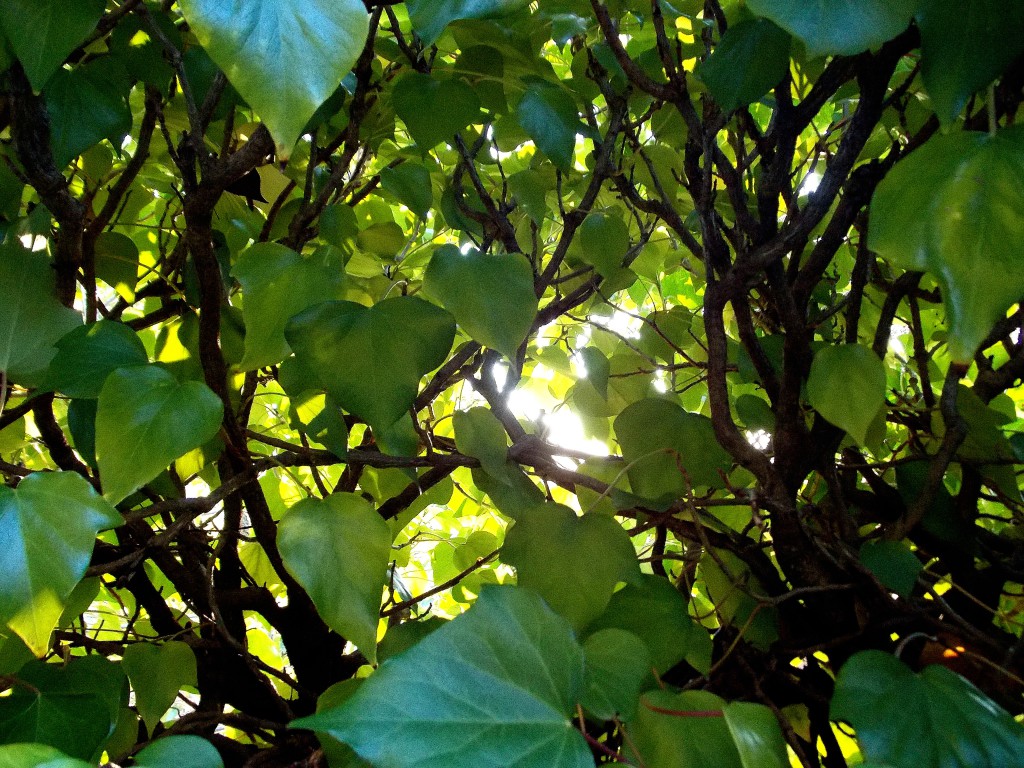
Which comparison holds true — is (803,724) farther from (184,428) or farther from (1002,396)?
(184,428)

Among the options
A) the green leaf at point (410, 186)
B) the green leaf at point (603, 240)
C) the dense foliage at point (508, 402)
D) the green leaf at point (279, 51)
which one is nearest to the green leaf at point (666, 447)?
the dense foliage at point (508, 402)

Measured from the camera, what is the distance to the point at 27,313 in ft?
1.57

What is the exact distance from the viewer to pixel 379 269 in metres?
0.64

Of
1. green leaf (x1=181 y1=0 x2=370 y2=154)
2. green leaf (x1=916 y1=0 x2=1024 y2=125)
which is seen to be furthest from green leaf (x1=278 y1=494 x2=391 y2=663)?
green leaf (x1=916 y1=0 x2=1024 y2=125)

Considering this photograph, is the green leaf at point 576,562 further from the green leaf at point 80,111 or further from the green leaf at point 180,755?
the green leaf at point 80,111

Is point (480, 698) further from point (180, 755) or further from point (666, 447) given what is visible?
point (666, 447)

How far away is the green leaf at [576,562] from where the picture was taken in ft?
1.37

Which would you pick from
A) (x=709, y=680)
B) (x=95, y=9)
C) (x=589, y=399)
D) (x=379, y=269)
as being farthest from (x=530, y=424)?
(x=95, y=9)

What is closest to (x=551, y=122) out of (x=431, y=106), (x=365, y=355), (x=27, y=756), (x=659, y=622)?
(x=431, y=106)

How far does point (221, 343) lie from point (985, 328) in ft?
1.35

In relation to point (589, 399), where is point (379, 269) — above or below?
above

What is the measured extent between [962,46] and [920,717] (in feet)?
0.89

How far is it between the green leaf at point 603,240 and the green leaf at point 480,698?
11.8 inches

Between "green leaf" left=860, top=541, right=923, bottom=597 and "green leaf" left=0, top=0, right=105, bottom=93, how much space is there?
0.47 m
